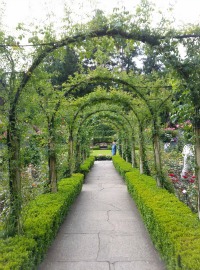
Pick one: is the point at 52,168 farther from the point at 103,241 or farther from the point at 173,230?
the point at 173,230

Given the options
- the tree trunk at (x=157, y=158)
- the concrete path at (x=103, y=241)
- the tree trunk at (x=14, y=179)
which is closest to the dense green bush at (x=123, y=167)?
the concrete path at (x=103, y=241)

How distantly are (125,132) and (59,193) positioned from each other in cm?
744

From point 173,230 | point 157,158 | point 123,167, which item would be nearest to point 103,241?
point 173,230

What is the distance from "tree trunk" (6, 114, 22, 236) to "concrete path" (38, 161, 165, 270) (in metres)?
0.70

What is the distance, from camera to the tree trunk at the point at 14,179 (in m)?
3.40

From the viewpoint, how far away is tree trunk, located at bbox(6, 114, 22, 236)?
340 centimetres

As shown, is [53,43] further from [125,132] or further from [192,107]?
[125,132]

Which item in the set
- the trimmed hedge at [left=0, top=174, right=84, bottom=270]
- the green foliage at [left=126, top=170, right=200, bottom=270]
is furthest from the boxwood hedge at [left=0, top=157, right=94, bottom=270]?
the green foliage at [left=126, top=170, right=200, bottom=270]

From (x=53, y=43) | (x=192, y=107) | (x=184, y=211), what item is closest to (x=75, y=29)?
(x=53, y=43)

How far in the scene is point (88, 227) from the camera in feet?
16.7

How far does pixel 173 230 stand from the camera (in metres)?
3.30

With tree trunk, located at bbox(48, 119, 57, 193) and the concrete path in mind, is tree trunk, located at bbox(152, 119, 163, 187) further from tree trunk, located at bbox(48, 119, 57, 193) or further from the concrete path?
tree trunk, located at bbox(48, 119, 57, 193)

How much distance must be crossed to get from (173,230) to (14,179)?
6.92 ft

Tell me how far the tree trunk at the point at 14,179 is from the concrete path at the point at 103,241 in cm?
70
